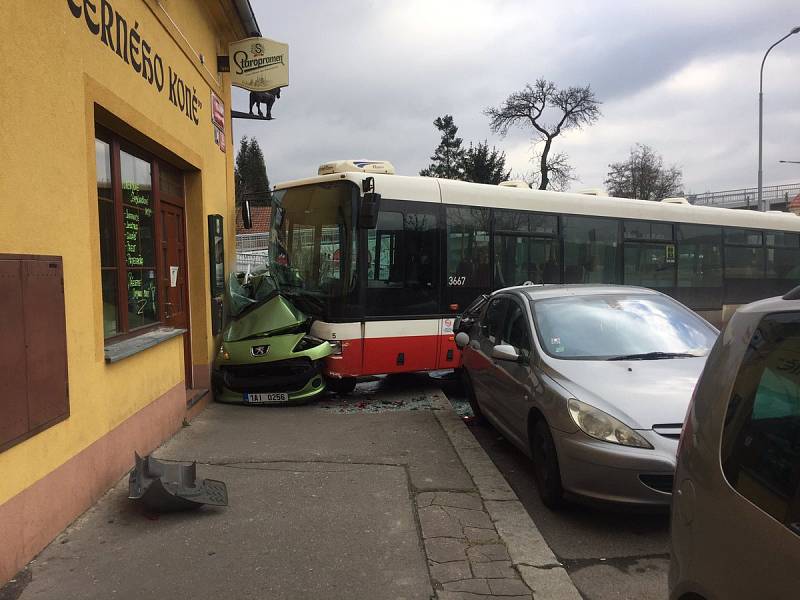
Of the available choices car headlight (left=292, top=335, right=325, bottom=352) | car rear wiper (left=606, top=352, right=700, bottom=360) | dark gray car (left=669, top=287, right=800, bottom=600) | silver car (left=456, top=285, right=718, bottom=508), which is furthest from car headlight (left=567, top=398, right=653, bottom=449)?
car headlight (left=292, top=335, right=325, bottom=352)

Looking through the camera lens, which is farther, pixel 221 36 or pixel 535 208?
pixel 535 208

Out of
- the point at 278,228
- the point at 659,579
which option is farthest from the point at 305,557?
the point at 278,228

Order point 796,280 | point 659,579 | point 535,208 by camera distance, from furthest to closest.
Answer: point 796,280 < point 535,208 < point 659,579

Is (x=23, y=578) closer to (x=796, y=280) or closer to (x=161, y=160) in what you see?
(x=161, y=160)

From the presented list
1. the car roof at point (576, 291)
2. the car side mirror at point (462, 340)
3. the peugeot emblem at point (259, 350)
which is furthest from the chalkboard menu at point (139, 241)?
the car roof at point (576, 291)

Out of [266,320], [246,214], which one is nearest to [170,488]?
[266,320]

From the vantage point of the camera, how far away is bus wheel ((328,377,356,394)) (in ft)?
27.5

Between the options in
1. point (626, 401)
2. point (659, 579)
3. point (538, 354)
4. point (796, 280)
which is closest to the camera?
point (659, 579)

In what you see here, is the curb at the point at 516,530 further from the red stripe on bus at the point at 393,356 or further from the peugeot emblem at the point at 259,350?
the peugeot emblem at the point at 259,350

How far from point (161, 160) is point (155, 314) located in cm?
172

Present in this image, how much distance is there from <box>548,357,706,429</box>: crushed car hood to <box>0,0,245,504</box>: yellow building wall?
11.0 ft

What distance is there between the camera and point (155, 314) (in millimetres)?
6266

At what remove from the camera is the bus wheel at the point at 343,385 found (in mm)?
8375

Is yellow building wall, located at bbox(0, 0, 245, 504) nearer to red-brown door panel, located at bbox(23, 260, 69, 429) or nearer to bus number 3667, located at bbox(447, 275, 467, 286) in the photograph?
red-brown door panel, located at bbox(23, 260, 69, 429)
